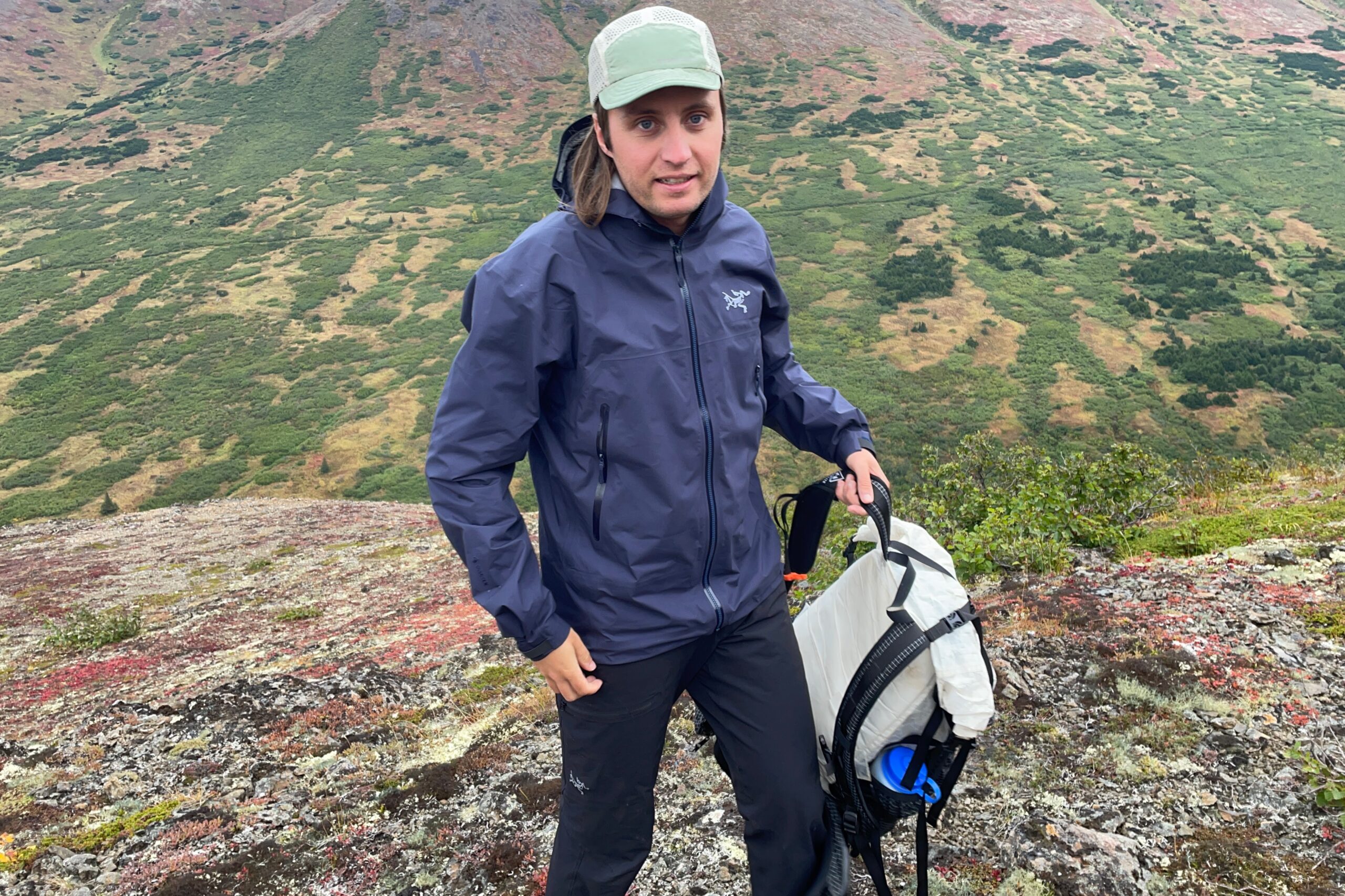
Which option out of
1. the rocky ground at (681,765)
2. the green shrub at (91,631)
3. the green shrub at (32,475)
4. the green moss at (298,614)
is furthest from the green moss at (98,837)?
the green shrub at (32,475)

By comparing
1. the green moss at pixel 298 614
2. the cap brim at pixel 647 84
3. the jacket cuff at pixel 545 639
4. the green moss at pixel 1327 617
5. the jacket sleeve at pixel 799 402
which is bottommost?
the green moss at pixel 298 614

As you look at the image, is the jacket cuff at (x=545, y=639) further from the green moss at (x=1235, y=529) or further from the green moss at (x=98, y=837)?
the green moss at (x=1235, y=529)

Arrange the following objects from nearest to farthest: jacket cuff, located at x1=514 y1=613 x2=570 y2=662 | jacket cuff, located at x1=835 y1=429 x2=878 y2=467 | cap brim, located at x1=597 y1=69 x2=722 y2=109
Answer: cap brim, located at x1=597 y1=69 x2=722 y2=109 < jacket cuff, located at x1=514 y1=613 x2=570 y2=662 < jacket cuff, located at x1=835 y1=429 x2=878 y2=467

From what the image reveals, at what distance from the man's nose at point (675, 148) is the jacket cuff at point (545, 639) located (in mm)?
1165

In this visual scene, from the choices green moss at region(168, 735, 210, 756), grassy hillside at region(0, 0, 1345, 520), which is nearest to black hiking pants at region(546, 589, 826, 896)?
green moss at region(168, 735, 210, 756)

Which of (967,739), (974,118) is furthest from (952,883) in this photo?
(974,118)

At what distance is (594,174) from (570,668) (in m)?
1.27

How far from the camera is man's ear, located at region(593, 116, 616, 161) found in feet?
6.05

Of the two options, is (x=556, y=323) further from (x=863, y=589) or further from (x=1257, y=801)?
(x=1257, y=801)

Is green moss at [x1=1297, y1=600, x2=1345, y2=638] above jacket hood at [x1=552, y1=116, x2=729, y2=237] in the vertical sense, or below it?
below

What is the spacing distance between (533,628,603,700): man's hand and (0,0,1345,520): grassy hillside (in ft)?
81.4

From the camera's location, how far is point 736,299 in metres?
2.06

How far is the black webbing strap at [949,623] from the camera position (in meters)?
1.98

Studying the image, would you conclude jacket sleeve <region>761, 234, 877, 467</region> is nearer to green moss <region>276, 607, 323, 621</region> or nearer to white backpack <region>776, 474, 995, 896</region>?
white backpack <region>776, 474, 995, 896</region>
